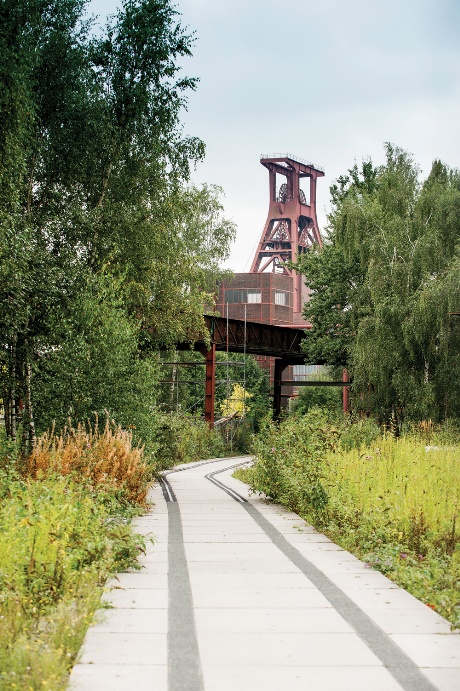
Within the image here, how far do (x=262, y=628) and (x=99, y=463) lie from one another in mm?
7355

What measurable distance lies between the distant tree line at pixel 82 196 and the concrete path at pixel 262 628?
831 centimetres

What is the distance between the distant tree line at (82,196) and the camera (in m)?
17.8

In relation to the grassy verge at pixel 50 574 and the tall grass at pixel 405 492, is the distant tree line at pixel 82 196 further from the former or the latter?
the grassy verge at pixel 50 574

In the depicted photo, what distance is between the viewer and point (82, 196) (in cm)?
2189

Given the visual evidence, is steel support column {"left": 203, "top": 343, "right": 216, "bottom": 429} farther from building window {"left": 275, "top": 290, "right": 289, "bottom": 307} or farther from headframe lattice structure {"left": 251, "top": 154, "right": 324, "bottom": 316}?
headframe lattice structure {"left": 251, "top": 154, "right": 324, "bottom": 316}

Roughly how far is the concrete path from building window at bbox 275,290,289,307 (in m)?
87.3

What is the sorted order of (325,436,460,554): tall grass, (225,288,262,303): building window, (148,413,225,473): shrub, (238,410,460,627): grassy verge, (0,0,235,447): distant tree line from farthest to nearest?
(225,288,262,303): building window
(148,413,225,473): shrub
(0,0,235,447): distant tree line
(325,436,460,554): tall grass
(238,410,460,627): grassy verge

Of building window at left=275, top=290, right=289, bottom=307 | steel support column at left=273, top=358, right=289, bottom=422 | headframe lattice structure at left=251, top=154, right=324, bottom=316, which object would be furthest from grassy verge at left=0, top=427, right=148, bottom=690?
headframe lattice structure at left=251, top=154, right=324, bottom=316

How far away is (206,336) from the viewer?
101ft

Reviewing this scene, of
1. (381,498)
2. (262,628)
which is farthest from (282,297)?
(262,628)

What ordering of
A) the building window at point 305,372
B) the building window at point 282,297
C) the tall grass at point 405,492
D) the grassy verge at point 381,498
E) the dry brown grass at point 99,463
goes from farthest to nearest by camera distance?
1. the building window at point 305,372
2. the building window at point 282,297
3. the dry brown grass at point 99,463
4. the tall grass at point 405,492
5. the grassy verge at point 381,498

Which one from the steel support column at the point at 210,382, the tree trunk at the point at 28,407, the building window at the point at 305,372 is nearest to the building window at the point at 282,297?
the building window at the point at 305,372

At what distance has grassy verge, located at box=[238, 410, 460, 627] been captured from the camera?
27.7 ft

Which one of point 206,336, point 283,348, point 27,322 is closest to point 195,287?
point 206,336
